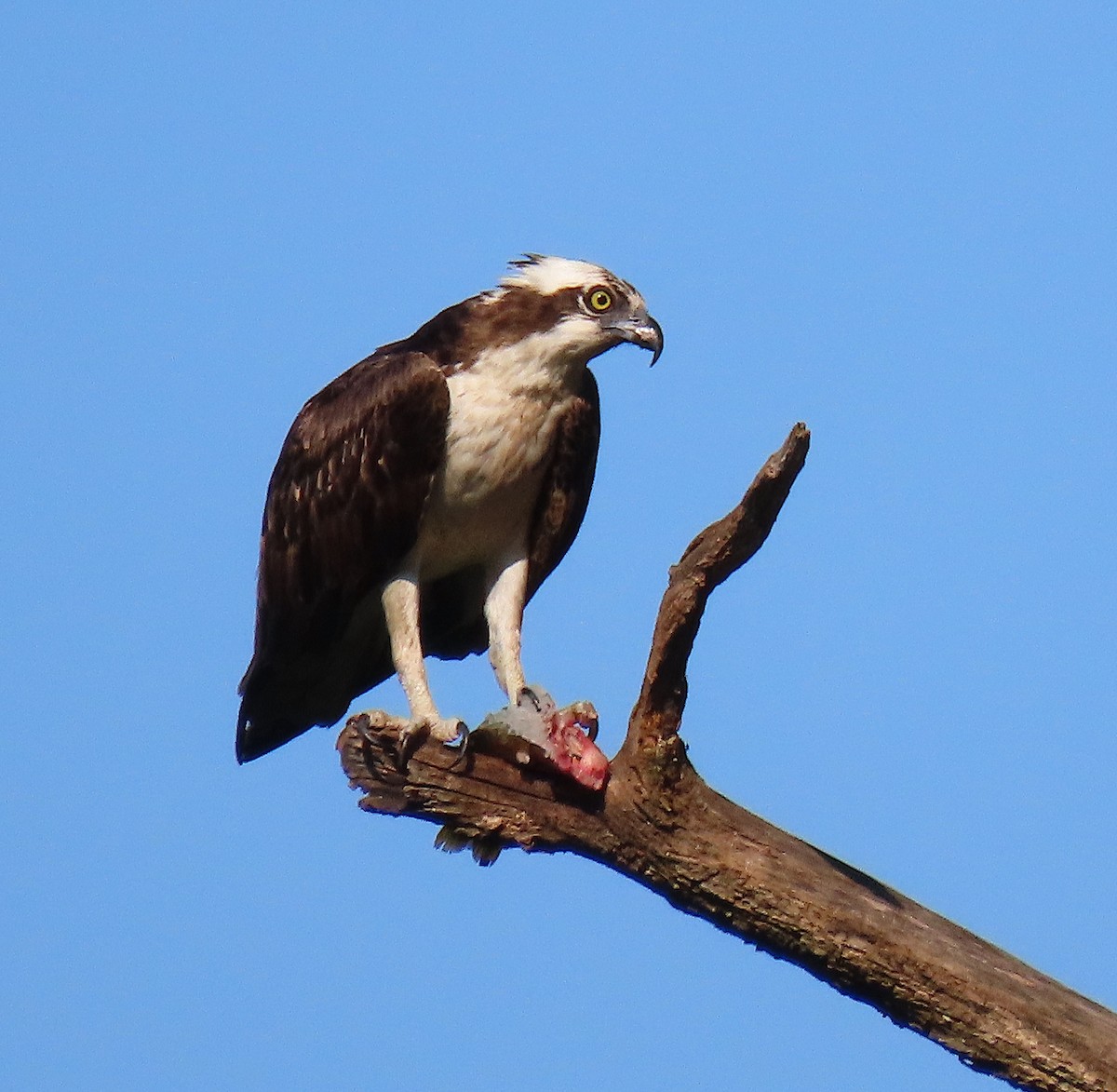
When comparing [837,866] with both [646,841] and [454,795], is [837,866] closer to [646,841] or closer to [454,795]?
[646,841]

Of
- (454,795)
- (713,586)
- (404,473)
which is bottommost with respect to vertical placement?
(454,795)

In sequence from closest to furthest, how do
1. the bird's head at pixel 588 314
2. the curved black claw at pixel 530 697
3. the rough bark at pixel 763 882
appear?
the rough bark at pixel 763 882
the curved black claw at pixel 530 697
the bird's head at pixel 588 314

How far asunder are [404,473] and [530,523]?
0.78m

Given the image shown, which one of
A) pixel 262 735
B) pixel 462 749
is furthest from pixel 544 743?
pixel 262 735

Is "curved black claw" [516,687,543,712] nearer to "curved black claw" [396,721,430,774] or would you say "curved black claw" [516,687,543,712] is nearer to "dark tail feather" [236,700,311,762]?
"curved black claw" [396,721,430,774]

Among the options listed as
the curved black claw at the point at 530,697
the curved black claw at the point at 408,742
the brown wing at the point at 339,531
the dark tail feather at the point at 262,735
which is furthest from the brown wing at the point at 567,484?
the curved black claw at the point at 408,742

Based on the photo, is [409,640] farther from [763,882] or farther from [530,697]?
[763,882]

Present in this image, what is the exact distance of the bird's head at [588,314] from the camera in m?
7.95

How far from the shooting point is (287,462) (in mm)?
8312

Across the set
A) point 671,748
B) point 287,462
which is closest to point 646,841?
point 671,748

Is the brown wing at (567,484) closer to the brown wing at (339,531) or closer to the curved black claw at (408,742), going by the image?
the brown wing at (339,531)

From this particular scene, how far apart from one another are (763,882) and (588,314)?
2824 mm

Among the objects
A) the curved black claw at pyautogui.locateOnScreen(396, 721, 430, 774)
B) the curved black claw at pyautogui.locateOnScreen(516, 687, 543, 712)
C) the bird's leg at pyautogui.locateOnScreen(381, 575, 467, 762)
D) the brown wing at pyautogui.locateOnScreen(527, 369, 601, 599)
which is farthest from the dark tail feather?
the curved black claw at pyautogui.locateOnScreen(396, 721, 430, 774)

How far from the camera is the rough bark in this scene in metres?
6.01
